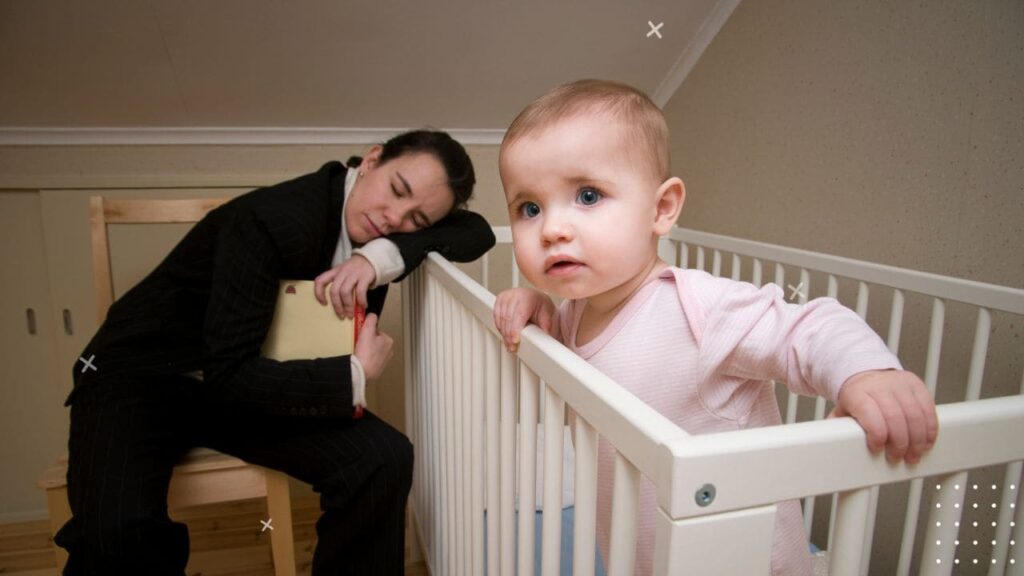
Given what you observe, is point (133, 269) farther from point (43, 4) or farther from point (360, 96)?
point (360, 96)

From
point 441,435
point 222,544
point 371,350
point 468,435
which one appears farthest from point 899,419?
point 222,544

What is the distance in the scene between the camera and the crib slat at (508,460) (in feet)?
1.82

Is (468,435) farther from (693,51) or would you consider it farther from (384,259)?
(693,51)

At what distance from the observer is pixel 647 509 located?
532mm

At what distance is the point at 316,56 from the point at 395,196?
2.02 ft

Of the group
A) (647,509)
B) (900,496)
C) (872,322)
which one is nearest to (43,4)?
(647,509)

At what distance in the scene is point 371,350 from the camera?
101cm

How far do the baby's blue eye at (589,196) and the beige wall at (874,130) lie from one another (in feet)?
2.44

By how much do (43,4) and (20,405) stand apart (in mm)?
1154

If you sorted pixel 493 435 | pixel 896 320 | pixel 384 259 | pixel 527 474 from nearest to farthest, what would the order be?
1. pixel 527 474
2. pixel 493 435
3. pixel 896 320
4. pixel 384 259

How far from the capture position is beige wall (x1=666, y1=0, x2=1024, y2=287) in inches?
34.2

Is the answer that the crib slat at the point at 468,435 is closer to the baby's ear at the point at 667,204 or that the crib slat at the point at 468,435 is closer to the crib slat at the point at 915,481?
the baby's ear at the point at 667,204

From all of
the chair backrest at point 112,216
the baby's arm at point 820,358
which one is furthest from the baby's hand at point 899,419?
the chair backrest at point 112,216

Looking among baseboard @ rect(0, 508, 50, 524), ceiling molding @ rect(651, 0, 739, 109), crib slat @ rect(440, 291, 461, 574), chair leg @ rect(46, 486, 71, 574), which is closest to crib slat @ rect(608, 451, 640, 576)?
crib slat @ rect(440, 291, 461, 574)
